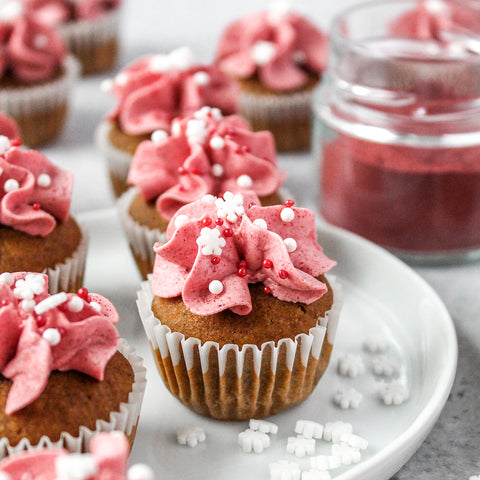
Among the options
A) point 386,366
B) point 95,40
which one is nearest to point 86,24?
point 95,40

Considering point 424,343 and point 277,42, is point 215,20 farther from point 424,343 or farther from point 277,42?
point 424,343

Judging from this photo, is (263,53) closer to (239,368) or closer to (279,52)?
(279,52)

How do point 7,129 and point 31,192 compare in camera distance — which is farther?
point 7,129

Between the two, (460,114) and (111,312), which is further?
(460,114)

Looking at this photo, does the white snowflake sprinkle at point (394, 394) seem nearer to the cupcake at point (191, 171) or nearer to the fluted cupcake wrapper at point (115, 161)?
the cupcake at point (191, 171)

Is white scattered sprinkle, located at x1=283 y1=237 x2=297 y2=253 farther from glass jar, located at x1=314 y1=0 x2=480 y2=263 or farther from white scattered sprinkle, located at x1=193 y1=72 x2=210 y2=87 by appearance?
white scattered sprinkle, located at x1=193 y1=72 x2=210 y2=87

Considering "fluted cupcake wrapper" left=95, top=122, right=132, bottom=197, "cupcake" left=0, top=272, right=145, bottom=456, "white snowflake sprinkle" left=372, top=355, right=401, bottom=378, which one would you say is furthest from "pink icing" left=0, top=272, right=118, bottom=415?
"fluted cupcake wrapper" left=95, top=122, right=132, bottom=197

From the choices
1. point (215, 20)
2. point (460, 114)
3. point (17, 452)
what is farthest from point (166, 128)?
point (215, 20)
